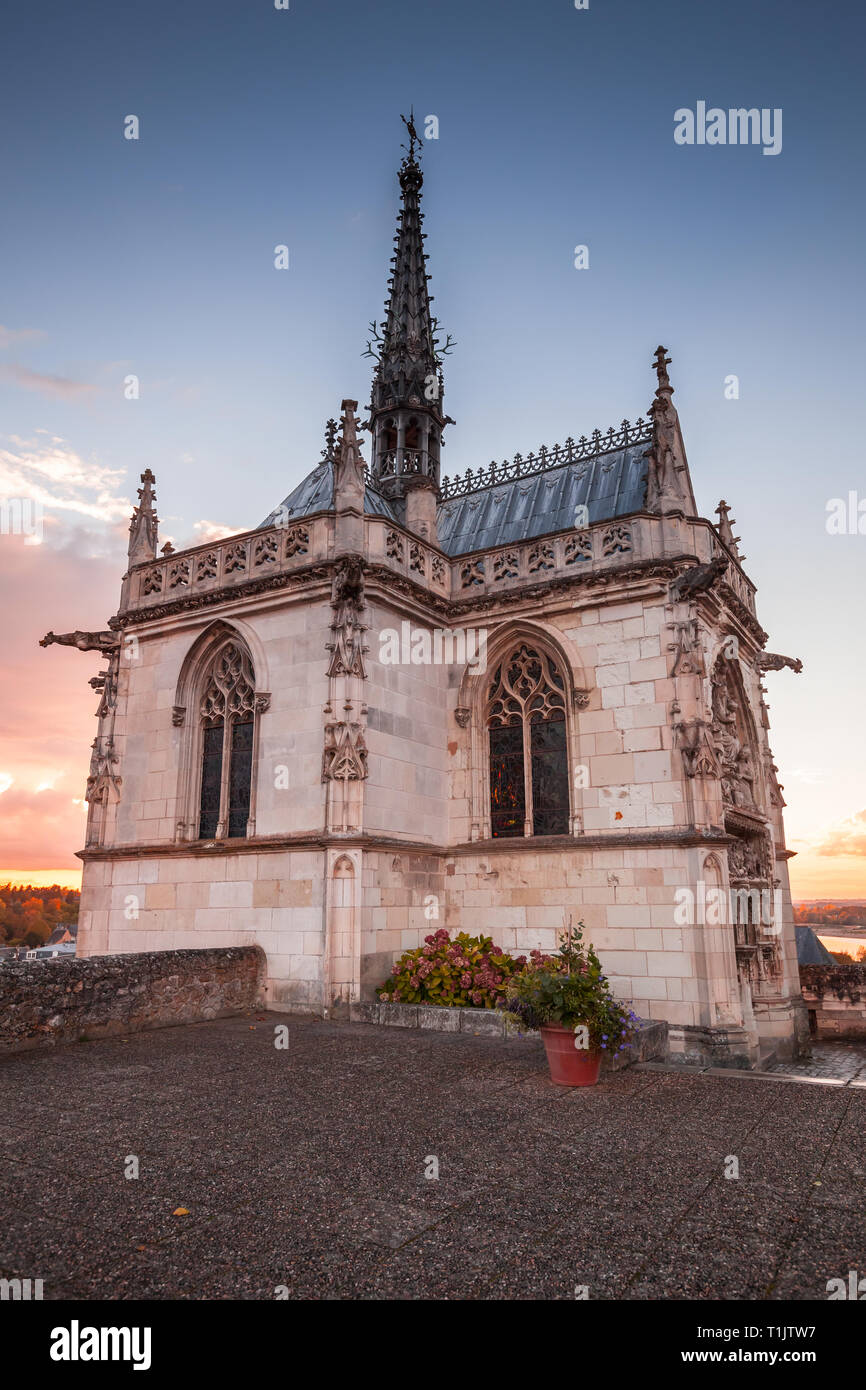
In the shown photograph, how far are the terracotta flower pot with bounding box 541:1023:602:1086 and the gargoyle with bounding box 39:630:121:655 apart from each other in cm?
1160

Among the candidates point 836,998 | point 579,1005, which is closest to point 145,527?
point 579,1005

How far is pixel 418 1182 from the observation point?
15.8 feet

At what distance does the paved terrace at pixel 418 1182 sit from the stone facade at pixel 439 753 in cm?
398

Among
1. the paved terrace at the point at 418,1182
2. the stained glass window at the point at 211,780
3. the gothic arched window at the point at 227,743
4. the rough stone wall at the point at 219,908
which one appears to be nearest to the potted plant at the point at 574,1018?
the paved terrace at the point at 418,1182

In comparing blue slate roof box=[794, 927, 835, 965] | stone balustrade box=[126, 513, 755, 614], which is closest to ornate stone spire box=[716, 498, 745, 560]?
stone balustrade box=[126, 513, 755, 614]

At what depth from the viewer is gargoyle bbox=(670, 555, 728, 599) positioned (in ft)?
40.3

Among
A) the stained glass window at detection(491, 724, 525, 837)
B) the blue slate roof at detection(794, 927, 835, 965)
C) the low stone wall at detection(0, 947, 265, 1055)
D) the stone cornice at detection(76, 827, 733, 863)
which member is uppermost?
the stained glass window at detection(491, 724, 525, 837)

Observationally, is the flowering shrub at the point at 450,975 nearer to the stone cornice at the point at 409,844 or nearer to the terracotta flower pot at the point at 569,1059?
the stone cornice at the point at 409,844

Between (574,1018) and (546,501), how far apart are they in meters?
12.5

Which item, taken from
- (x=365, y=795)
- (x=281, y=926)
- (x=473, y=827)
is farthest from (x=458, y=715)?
(x=281, y=926)

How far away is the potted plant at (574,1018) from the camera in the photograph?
7.28m

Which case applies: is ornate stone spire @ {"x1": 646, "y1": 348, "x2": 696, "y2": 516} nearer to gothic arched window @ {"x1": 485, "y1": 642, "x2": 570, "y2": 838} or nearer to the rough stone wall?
gothic arched window @ {"x1": 485, "y1": 642, "x2": 570, "y2": 838}

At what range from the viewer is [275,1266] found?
12.0ft
